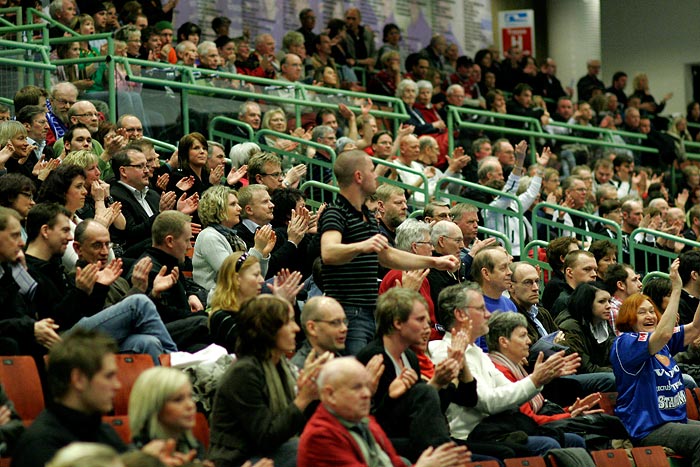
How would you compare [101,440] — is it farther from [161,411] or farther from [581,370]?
[581,370]

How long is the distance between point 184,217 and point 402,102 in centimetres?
713

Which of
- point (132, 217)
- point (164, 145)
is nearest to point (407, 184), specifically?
point (164, 145)

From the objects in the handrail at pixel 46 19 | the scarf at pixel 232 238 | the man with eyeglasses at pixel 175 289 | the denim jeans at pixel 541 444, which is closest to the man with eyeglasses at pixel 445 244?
the scarf at pixel 232 238

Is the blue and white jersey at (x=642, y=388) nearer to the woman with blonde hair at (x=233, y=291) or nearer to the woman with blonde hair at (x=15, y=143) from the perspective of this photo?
the woman with blonde hair at (x=233, y=291)

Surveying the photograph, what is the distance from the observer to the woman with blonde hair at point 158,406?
14.8 ft

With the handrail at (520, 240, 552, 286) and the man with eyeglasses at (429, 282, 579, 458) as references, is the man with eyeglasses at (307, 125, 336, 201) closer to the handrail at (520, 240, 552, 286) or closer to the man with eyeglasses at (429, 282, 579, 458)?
the handrail at (520, 240, 552, 286)

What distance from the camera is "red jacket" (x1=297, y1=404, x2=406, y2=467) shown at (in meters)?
5.00

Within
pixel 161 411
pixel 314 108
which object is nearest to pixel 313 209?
pixel 314 108

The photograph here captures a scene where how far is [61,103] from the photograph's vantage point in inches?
395

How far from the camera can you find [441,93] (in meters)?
15.8

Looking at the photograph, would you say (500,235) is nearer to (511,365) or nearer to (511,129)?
(511,365)

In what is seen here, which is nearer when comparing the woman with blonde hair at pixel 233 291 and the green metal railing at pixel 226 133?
the woman with blonde hair at pixel 233 291

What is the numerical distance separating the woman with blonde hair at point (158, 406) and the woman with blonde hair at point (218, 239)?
2.95 metres

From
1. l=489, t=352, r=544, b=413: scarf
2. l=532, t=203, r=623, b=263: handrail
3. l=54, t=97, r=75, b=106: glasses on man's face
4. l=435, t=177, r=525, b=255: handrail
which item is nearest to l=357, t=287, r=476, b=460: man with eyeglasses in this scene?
l=489, t=352, r=544, b=413: scarf
